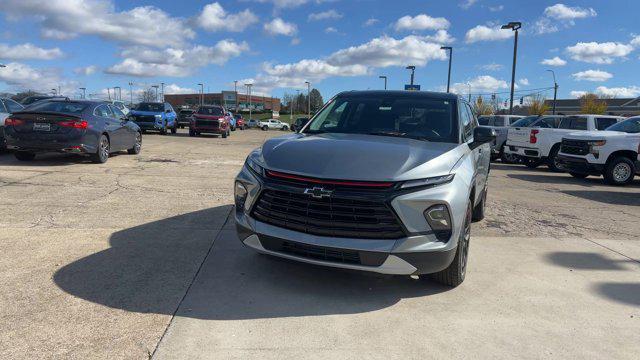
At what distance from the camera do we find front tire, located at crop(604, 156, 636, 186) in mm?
12281

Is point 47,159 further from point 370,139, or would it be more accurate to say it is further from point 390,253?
point 390,253

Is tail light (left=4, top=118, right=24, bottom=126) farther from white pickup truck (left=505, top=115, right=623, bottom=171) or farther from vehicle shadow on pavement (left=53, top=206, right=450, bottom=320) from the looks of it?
white pickup truck (left=505, top=115, right=623, bottom=171)

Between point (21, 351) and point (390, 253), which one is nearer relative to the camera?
point (21, 351)

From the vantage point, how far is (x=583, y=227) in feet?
22.8

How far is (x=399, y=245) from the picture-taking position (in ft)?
11.5

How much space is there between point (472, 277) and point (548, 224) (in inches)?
125

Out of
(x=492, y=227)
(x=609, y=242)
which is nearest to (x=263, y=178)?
(x=492, y=227)

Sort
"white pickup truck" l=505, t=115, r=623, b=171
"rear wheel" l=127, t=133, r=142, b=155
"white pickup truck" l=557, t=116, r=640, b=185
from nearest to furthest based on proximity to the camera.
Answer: "white pickup truck" l=557, t=116, r=640, b=185 → "rear wheel" l=127, t=133, r=142, b=155 → "white pickup truck" l=505, t=115, r=623, b=171

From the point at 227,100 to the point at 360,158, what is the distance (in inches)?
4509

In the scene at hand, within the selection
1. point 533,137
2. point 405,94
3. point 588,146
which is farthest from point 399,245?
point 533,137

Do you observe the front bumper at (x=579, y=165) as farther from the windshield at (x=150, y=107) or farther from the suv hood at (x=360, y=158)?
the windshield at (x=150, y=107)

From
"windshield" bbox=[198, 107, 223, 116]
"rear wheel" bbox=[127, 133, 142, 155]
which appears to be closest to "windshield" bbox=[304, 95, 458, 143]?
"rear wheel" bbox=[127, 133, 142, 155]

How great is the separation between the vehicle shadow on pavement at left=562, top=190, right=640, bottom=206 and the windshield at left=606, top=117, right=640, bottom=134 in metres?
2.53

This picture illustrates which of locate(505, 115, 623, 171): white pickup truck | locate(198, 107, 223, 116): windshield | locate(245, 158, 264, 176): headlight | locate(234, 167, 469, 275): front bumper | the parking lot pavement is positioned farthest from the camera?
locate(198, 107, 223, 116): windshield
